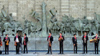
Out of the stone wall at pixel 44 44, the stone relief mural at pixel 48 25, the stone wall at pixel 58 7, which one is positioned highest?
the stone wall at pixel 58 7

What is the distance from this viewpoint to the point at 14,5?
24078 mm

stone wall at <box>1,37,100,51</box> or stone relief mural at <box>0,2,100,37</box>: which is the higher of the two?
stone relief mural at <box>0,2,100,37</box>

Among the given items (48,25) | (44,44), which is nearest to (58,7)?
(48,25)

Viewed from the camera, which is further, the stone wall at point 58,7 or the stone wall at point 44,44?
the stone wall at point 58,7

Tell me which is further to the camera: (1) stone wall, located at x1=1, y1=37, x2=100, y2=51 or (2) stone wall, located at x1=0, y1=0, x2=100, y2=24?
(2) stone wall, located at x1=0, y1=0, x2=100, y2=24

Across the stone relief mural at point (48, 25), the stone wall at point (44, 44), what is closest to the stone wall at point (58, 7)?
the stone relief mural at point (48, 25)

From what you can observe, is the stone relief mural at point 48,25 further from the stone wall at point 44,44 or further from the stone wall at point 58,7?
the stone wall at point 58,7

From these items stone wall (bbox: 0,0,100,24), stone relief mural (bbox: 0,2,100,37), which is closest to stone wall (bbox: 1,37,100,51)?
stone relief mural (bbox: 0,2,100,37)

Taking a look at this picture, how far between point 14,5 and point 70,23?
6905 mm

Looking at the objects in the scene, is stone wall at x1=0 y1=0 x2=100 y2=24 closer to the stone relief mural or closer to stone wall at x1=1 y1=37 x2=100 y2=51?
the stone relief mural

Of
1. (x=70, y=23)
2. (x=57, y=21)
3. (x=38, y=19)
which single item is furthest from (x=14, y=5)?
(x=70, y=23)

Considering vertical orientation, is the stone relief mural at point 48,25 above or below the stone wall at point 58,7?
below

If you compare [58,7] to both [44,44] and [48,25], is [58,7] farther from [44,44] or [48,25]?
[44,44]

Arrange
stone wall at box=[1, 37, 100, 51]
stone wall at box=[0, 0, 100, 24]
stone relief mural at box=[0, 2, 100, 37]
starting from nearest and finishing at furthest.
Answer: stone wall at box=[1, 37, 100, 51]
stone relief mural at box=[0, 2, 100, 37]
stone wall at box=[0, 0, 100, 24]
